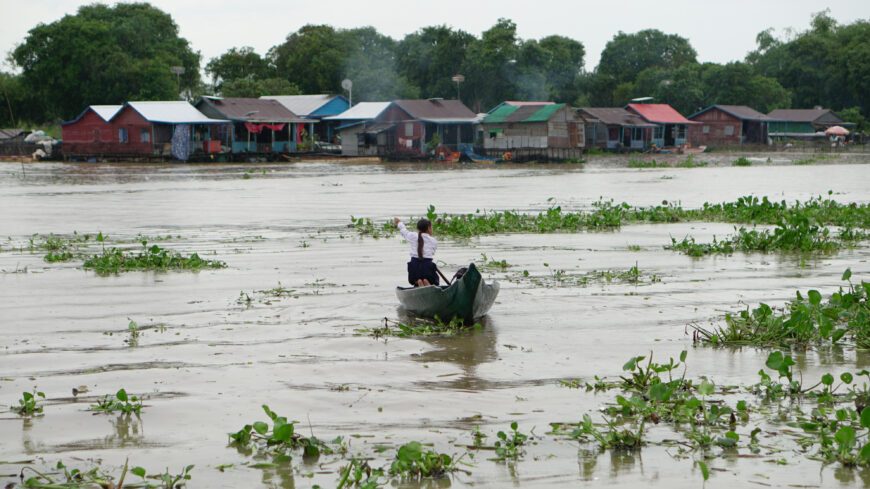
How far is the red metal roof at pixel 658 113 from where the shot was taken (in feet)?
231

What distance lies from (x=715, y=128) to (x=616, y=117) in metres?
12.4

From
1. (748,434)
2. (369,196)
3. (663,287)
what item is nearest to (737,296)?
(663,287)

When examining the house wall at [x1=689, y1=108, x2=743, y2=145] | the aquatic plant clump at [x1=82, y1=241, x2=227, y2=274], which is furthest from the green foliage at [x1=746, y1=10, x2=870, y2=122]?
the aquatic plant clump at [x1=82, y1=241, x2=227, y2=274]

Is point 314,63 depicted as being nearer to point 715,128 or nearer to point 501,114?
point 501,114

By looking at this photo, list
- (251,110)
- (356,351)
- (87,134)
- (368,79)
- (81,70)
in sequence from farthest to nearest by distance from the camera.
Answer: (368,79)
(81,70)
(251,110)
(87,134)
(356,351)

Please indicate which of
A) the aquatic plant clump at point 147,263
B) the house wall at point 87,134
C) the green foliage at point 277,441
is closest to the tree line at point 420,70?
the house wall at point 87,134

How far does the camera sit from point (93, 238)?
16375mm

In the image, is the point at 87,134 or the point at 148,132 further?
the point at 87,134

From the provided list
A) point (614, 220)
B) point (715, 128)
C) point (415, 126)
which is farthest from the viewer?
point (715, 128)

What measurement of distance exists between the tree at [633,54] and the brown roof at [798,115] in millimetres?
16374

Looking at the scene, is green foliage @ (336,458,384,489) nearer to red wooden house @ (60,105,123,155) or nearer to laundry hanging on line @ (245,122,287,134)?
red wooden house @ (60,105,123,155)

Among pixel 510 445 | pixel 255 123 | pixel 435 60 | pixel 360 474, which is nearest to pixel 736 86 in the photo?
pixel 435 60

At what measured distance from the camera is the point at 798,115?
7744 centimetres

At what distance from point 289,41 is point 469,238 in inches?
2941
